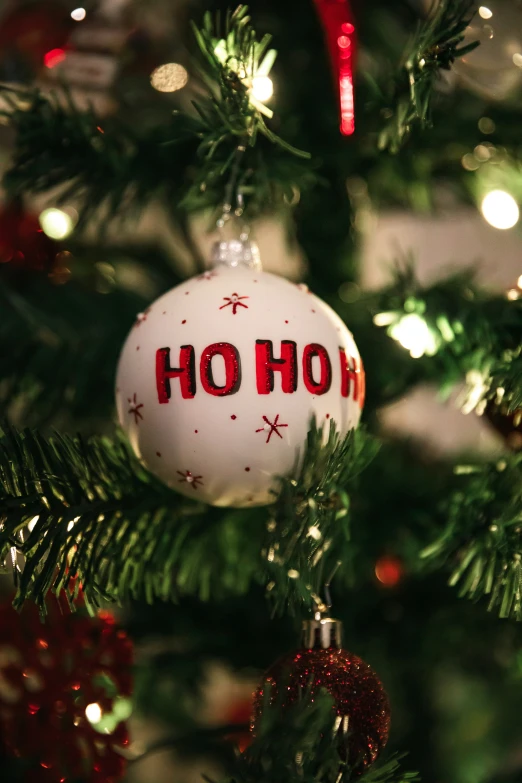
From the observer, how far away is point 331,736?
34 cm

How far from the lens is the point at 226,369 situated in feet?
1.38

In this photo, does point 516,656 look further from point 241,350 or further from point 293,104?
point 293,104

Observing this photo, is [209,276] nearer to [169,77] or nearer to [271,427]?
[271,427]

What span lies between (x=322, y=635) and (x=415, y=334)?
0.24 m

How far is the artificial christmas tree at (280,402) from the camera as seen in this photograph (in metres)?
0.42

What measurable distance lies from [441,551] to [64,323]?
0.42 metres

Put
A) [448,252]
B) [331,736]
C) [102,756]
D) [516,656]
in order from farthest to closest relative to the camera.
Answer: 1. [448,252]
2. [516,656]
3. [102,756]
4. [331,736]

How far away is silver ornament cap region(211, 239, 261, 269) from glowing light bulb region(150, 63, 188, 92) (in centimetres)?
28

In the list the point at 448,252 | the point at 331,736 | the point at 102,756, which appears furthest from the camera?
the point at 448,252

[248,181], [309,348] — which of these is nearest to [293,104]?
[248,181]

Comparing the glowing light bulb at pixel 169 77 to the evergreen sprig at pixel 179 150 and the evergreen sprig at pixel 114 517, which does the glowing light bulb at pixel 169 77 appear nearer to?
the evergreen sprig at pixel 179 150

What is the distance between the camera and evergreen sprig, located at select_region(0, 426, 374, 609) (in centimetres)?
39

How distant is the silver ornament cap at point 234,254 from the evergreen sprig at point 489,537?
221 millimetres

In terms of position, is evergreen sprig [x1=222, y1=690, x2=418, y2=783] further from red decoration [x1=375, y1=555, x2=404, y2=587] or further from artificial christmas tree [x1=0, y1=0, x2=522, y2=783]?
red decoration [x1=375, y1=555, x2=404, y2=587]
